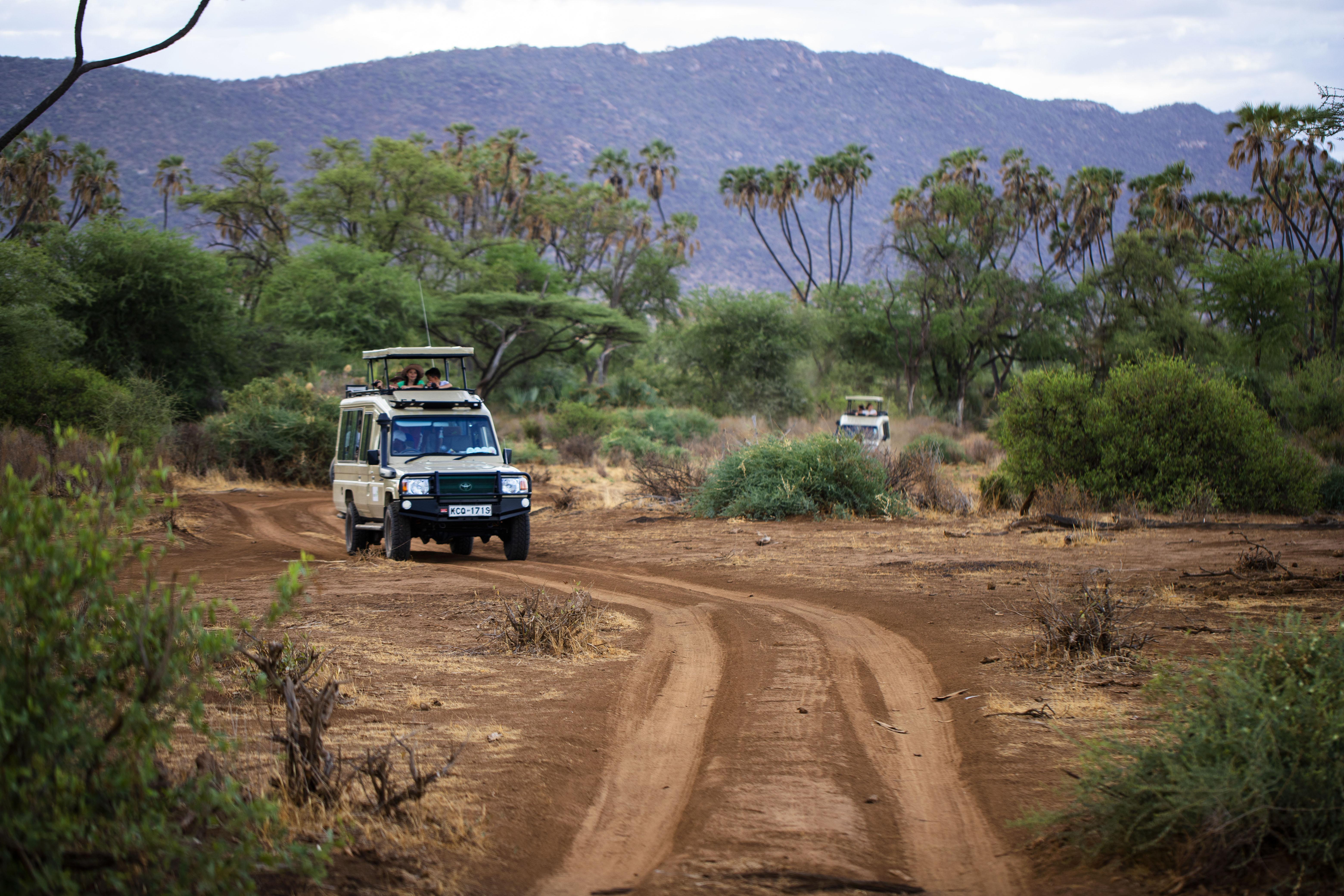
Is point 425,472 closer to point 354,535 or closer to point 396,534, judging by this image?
point 396,534

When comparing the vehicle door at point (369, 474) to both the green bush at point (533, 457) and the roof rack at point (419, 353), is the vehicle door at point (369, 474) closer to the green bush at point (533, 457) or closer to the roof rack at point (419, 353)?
the roof rack at point (419, 353)

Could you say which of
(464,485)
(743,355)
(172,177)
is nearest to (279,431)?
(464,485)

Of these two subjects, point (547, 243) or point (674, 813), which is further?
point (547, 243)

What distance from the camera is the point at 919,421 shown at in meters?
40.3

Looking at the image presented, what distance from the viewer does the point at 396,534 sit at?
41.3 feet

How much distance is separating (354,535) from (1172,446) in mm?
14038

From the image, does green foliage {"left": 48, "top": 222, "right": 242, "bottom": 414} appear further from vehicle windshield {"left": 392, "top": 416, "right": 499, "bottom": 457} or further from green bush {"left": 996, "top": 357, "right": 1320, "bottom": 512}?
green bush {"left": 996, "top": 357, "right": 1320, "bottom": 512}

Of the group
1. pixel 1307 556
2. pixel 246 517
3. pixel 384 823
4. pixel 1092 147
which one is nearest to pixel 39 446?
pixel 246 517

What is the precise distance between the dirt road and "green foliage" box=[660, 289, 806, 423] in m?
32.0

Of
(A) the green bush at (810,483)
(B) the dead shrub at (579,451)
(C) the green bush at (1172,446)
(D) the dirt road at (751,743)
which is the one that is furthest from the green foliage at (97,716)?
(B) the dead shrub at (579,451)

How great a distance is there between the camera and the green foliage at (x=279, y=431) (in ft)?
82.8

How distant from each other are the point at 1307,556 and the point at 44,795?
44.0 feet

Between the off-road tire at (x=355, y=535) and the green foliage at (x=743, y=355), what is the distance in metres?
29.9

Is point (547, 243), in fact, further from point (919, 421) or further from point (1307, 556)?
point (1307, 556)
